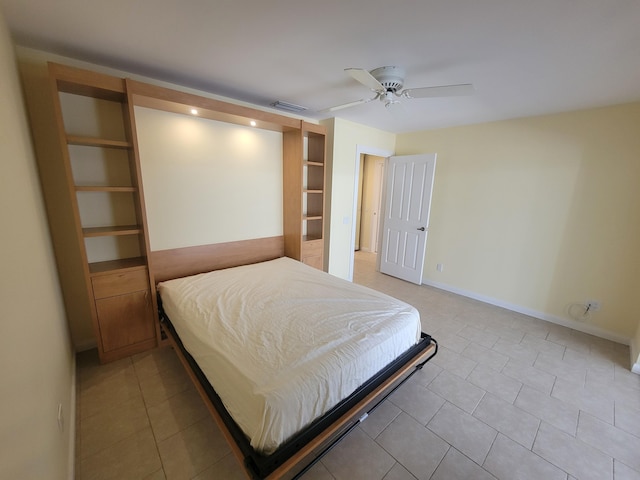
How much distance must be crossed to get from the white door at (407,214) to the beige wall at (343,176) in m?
0.58

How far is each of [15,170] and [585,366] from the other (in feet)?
14.3

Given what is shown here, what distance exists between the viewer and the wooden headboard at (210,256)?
8.35ft

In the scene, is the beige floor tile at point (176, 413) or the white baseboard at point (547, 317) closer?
the beige floor tile at point (176, 413)

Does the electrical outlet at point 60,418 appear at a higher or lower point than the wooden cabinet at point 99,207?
lower

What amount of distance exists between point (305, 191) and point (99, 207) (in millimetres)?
2034

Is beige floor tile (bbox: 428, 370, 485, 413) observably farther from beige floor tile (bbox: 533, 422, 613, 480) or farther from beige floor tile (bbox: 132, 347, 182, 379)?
beige floor tile (bbox: 132, 347, 182, 379)

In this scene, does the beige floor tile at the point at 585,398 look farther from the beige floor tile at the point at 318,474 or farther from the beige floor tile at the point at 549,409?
the beige floor tile at the point at 318,474

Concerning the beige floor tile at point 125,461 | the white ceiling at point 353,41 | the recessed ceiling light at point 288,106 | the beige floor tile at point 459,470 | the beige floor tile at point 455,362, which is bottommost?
the beige floor tile at point 459,470

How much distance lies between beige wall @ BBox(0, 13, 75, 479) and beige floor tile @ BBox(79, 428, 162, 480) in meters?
0.10

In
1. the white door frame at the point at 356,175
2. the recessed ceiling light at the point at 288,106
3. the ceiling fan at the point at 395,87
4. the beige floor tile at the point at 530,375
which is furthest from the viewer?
the white door frame at the point at 356,175

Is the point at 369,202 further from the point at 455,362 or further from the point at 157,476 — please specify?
the point at 157,476

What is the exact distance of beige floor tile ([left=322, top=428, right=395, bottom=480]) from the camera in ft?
4.75

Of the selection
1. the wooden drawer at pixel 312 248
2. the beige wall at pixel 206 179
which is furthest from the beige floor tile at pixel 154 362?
the wooden drawer at pixel 312 248

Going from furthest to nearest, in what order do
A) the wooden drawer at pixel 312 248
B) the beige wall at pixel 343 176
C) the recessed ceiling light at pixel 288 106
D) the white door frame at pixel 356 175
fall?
1. the white door frame at pixel 356 175
2. the beige wall at pixel 343 176
3. the wooden drawer at pixel 312 248
4. the recessed ceiling light at pixel 288 106
